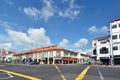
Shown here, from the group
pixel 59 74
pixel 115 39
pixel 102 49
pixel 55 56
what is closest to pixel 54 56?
pixel 55 56

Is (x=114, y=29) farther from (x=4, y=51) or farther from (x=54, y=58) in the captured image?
(x=4, y=51)

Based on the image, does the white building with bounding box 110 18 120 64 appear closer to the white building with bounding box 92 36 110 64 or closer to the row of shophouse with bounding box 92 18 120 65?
the row of shophouse with bounding box 92 18 120 65

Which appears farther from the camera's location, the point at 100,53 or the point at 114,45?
the point at 100,53

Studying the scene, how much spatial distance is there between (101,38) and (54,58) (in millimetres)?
27513

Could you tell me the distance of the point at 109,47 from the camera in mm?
73812

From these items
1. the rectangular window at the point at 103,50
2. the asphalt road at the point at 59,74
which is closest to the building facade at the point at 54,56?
the rectangular window at the point at 103,50

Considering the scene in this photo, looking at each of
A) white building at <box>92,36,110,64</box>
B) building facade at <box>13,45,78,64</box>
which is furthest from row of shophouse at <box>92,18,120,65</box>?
building facade at <box>13,45,78,64</box>

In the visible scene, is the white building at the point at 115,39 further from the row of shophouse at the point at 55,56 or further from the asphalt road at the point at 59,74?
the asphalt road at the point at 59,74

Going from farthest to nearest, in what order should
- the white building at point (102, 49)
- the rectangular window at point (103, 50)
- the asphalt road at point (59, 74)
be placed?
1. the rectangular window at point (103, 50)
2. the white building at point (102, 49)
3. the asphalt road at point (59, 74)

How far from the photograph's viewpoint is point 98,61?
75.8m

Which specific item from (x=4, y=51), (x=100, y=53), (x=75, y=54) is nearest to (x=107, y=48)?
(x=100, y=53)

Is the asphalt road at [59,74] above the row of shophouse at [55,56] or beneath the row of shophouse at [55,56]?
beneath

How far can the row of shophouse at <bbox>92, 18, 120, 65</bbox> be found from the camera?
231ft

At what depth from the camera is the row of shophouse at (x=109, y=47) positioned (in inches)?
2773
